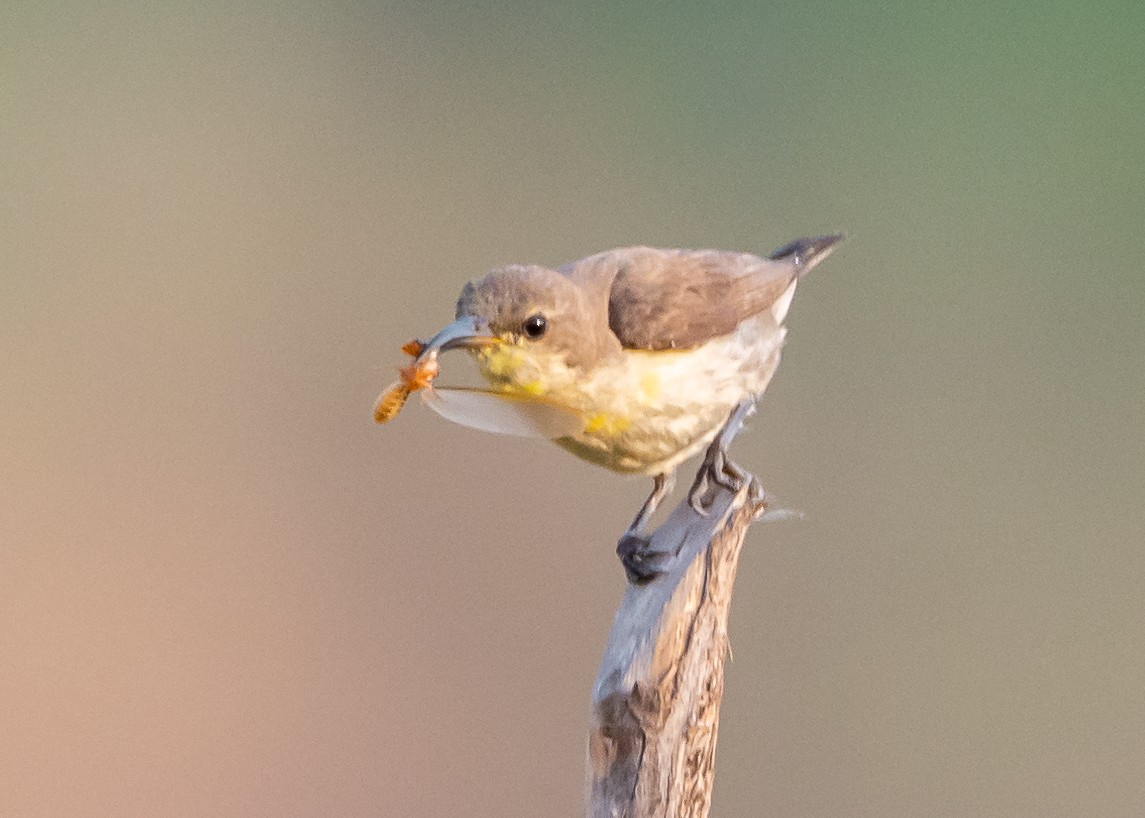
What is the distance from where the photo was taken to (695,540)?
129cm

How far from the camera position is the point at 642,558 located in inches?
51.8

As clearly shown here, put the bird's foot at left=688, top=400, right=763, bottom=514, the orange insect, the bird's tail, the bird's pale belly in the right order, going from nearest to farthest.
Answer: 1. the orange insect
2. the bird's pale belly
3. the bird's foot at left=688, top=400, right=763, bottom=514
4. the bird's tail

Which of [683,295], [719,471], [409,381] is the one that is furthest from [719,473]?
[409,381]

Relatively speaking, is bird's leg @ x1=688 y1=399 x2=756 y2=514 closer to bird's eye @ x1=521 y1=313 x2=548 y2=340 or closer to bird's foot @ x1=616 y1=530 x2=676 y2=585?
bird's foot @ x1=616 y1=530 x2=676 y2=585

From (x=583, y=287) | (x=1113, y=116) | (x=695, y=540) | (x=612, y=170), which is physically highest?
(x=1113, y=116)

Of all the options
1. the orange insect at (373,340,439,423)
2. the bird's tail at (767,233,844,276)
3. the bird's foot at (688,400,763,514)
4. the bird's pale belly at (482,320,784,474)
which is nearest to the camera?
the orange insect at (373,340,439,423)

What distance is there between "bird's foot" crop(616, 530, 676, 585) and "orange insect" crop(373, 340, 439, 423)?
0.35 metres

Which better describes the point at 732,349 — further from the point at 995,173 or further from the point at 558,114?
the point at 995,173

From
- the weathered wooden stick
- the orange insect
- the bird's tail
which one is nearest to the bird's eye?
the orange insect

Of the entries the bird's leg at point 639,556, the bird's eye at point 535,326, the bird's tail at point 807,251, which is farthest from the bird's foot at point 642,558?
the bird's tail at point 807,251

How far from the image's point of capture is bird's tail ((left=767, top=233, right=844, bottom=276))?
163 centimetres

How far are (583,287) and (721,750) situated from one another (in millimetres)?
1066

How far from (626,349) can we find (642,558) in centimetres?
25

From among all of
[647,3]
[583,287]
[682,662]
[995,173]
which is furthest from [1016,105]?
[682,662]
